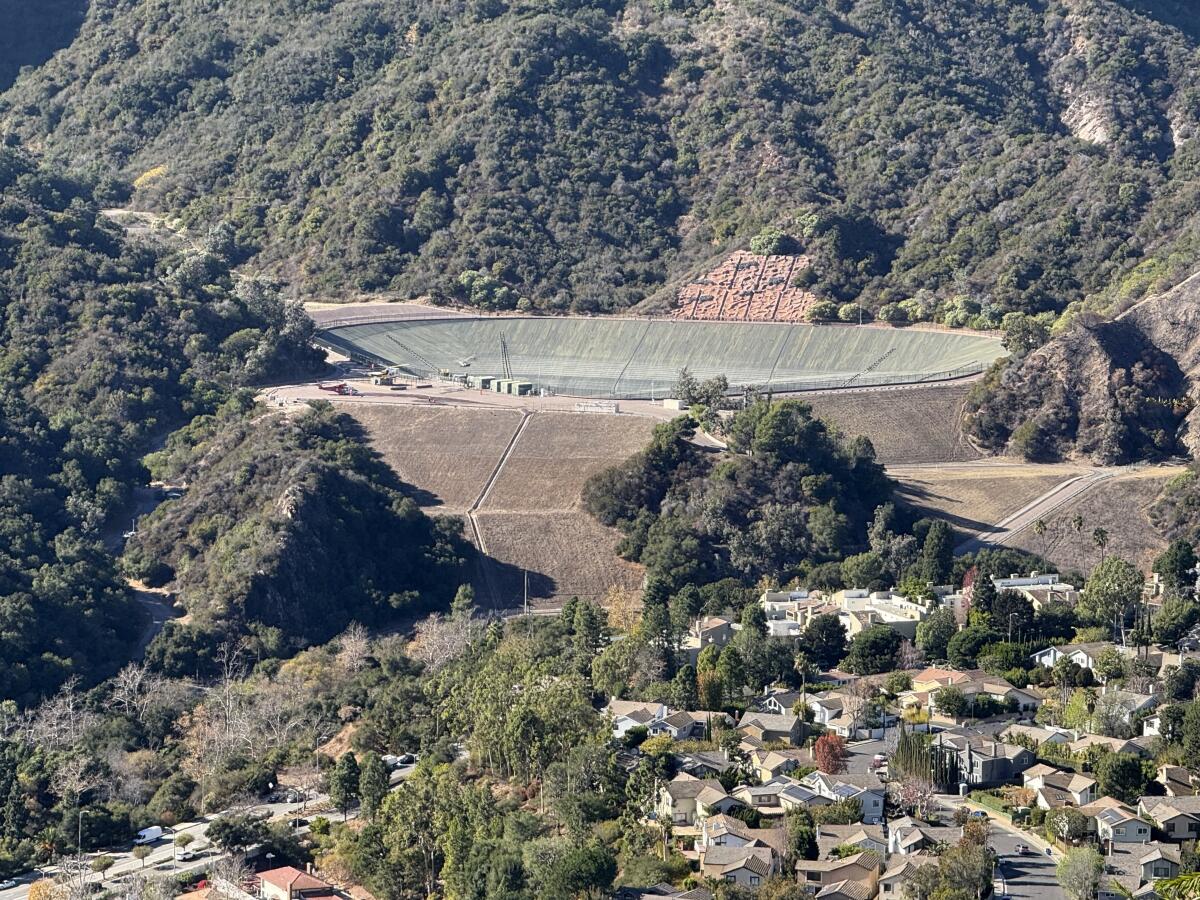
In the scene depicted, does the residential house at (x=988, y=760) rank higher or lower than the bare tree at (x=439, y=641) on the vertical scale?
lower

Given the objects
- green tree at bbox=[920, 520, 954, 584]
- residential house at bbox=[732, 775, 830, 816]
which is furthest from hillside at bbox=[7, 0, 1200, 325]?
residential house at bbox=[732, 775, 830, 816]

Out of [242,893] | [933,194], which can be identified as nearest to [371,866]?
[242,893]

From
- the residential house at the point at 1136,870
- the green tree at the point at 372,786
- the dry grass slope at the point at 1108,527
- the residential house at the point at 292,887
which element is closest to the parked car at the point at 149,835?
the green tree at the point at 372,786

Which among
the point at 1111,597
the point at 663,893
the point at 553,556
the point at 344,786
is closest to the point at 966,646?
the point at 1111,597

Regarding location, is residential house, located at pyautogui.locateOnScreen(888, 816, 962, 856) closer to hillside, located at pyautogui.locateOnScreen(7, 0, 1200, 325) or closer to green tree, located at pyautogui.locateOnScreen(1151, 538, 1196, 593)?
green tree, located at pyautogui.locateOnScreen(1151, 538, 1196, 593)

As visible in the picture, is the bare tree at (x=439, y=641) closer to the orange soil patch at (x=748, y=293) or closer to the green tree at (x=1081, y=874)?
the green tree at (x=1081, y=874)

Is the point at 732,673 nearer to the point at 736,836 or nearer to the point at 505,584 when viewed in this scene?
the point at 736,836

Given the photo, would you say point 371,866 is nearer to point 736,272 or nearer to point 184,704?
point 184,704
